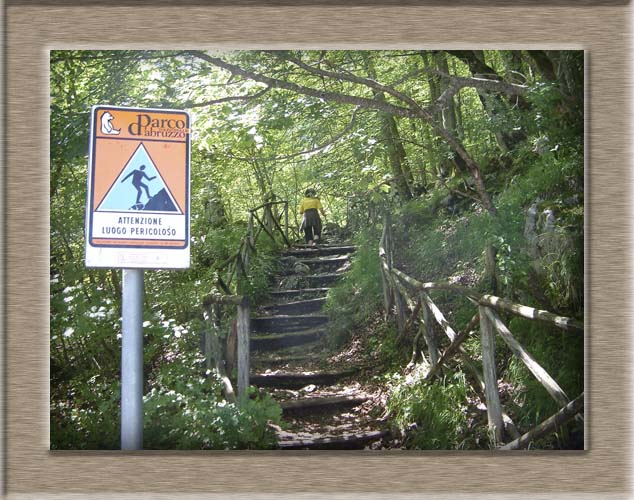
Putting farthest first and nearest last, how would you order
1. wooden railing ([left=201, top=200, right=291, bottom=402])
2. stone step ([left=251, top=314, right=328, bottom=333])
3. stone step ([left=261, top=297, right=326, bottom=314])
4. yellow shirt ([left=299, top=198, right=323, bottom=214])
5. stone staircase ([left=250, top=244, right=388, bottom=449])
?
Result: 1. yellow shirt ([left=299, top=198, right=323, bottom=214])
2. stone step ([left=261, top=297, right=326, bottom=314])
3. stone step ([left=251, top=314, right=328, bottom=333])
4. wooden railing ([left=201, top=200, right=291, bottom=402])
5. stone staircase ([left=250, top=244, right=388, bottom=449])

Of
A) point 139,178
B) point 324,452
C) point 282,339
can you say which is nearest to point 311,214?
point 282,339

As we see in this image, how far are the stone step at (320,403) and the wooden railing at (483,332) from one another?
45 centimetres

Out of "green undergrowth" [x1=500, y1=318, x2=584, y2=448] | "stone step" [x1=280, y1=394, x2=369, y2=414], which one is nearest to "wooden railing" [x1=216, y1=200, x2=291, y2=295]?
"stone step" [x1=280, y1=394, x2=369, y2=414]

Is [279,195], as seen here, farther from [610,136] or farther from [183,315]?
[610,136]

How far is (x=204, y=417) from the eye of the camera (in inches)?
112

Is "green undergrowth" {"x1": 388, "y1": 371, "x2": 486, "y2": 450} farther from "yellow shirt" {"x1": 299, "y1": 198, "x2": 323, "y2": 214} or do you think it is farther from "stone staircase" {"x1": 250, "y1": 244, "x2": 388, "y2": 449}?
"yellow shirt" {"x1": 299, "y1": 198, "x2": 323, "y2": 214}

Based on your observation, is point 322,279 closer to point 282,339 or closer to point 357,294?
point 357,294

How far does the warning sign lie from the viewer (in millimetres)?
2371

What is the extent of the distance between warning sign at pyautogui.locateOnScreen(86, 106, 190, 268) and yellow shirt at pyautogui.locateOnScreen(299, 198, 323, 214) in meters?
1.30

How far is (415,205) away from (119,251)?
2.28 meters

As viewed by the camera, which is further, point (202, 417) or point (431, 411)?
point (431, 411)

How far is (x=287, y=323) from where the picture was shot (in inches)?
133

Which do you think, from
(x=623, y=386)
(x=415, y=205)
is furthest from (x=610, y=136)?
(x=415, y=205)

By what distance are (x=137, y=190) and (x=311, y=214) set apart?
1.56 metres
